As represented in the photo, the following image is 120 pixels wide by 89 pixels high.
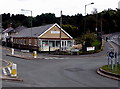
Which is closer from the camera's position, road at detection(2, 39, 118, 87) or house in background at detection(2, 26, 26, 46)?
road at detection(2, 39, 118, 87)

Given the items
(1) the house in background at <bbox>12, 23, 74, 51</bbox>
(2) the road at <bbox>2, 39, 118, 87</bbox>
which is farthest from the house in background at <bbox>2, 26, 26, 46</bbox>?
(2) the road at <bbox>2, 39, 118, 87</bbox>

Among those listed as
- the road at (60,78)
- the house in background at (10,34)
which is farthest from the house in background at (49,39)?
the road at (60,78)

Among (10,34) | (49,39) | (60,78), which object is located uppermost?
(10,34)

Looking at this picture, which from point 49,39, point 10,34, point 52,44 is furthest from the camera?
point 10,34

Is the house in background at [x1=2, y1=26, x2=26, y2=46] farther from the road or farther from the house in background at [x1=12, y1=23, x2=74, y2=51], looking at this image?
the road

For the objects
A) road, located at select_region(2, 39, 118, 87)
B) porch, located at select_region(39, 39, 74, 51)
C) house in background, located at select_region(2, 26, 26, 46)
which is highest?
house in background, located at select_region(2, 26, 26, 46)

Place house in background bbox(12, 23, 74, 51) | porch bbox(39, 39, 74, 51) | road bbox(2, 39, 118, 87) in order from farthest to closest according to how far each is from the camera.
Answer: house in background bbox(12, 23, 74, 51) → porch bbox(39, 39, 74, 51) → road bbox(2, 39, 118, 87)

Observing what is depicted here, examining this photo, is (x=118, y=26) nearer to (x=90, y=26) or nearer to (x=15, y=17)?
(x=90, y=26)

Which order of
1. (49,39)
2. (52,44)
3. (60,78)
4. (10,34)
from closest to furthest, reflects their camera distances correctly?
(60,78) → (49,39) → (52,44) → (10,34)

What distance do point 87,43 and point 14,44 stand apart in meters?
25.5

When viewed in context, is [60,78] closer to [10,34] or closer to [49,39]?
[49,39]

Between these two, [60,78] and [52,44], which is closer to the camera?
[60,78]

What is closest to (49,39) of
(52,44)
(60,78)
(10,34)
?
(52,44)

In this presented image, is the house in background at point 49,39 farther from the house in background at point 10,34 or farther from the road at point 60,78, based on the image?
the road at point 60,78
